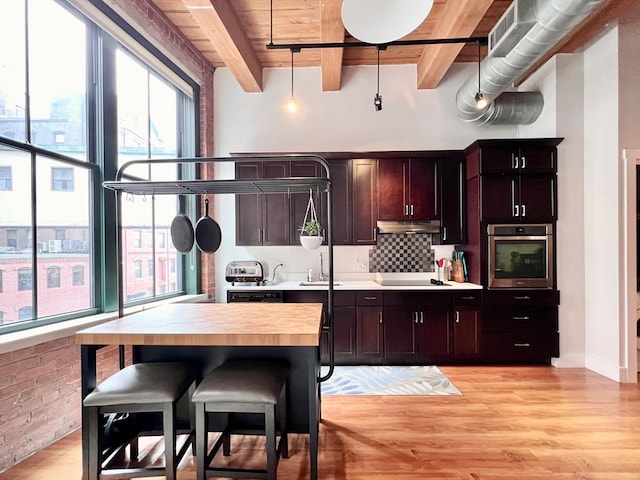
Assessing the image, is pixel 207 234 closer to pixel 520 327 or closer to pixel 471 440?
pixel 471 440

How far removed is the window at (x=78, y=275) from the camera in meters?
2.52

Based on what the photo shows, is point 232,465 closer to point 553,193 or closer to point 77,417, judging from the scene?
point 77,417

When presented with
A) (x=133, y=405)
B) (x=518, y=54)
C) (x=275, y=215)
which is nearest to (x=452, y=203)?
(x=518, y=54)

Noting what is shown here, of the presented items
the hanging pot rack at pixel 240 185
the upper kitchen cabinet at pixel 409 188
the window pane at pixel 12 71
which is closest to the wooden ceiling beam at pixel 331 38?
the upper kitchen cabinet at pixel 409 188

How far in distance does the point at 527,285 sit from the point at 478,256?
583 millimetres

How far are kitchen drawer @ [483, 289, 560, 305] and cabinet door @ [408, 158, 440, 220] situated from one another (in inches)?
42.5

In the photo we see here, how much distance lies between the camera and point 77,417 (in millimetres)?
2340

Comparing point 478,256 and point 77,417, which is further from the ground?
point 478,256

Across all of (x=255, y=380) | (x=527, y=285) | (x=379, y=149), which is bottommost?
(x=255, y=380)

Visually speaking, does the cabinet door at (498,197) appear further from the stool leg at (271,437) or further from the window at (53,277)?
the window at (53,277)

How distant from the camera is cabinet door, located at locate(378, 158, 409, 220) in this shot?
385 cm

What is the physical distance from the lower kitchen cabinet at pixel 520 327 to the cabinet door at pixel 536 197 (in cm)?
83

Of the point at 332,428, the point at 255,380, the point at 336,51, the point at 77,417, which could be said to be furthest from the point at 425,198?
the point at 77,417

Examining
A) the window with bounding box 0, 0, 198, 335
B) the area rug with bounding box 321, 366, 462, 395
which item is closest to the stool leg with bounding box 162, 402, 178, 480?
the window with bounding box 0, 0, 198, 335
